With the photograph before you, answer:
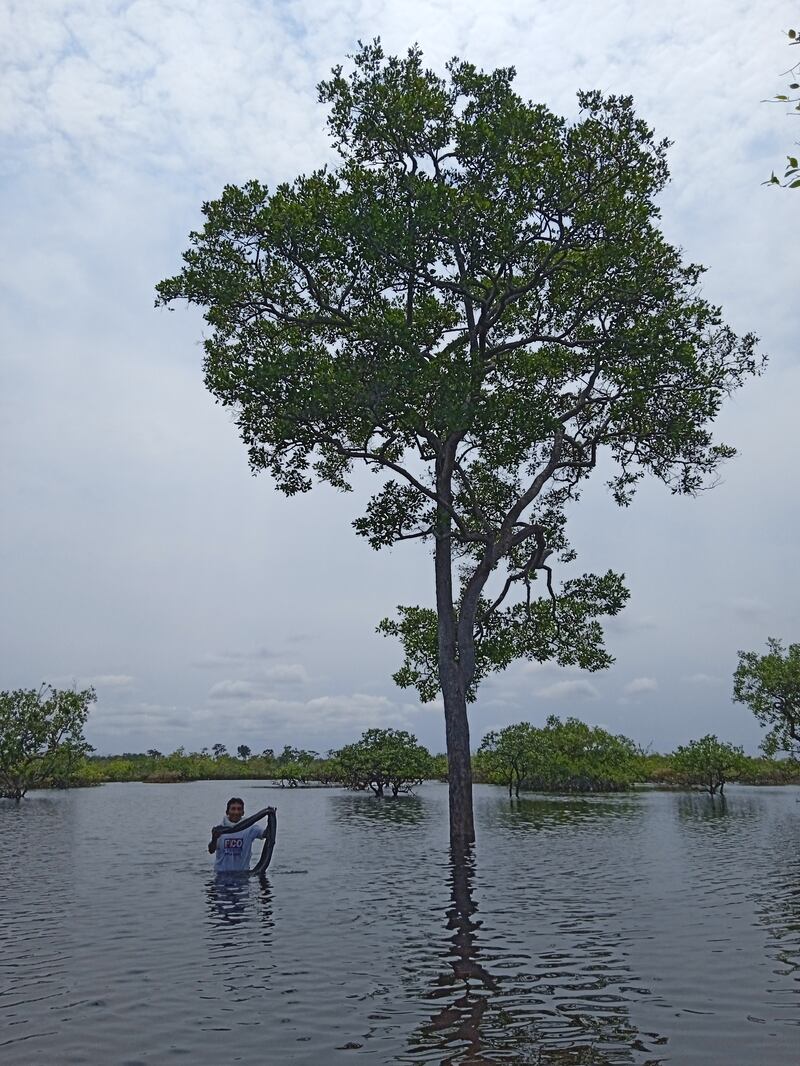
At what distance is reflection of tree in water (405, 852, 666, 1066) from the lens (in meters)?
8.63

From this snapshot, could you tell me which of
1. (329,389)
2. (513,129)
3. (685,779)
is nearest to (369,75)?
(513,129)

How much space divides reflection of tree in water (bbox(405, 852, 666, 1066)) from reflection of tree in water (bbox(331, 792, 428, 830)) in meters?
29.0

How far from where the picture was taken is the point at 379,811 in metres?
51.8

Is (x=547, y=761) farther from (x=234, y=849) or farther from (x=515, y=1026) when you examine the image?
(x=515, y=1026)

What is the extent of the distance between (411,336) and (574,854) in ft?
57.9

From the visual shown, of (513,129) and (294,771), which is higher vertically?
(513,129)

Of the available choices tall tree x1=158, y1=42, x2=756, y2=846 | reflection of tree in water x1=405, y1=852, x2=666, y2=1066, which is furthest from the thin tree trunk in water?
reflection of tree in water x1=405, y1=852, x2=666, y2=1066

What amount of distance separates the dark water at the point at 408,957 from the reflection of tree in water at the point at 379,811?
1289cm

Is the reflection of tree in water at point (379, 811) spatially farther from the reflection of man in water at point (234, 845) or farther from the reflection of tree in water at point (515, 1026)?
the reflection of tree in water at point (515, 1026)

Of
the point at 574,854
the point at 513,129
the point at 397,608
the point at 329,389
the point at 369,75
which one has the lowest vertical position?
the point at 574,854

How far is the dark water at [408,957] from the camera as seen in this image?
9.27m

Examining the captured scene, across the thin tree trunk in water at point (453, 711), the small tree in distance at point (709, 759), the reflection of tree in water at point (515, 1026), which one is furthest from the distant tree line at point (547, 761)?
the reflection of tree in water at point (515, 1026)

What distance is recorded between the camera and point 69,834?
1479 inches

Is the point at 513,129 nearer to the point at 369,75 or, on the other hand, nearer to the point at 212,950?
the point at 369,75
